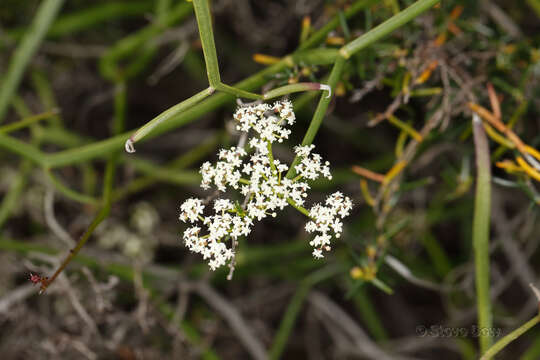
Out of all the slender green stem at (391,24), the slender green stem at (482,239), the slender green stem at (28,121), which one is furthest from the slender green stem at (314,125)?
the slender green stem at (28,121)

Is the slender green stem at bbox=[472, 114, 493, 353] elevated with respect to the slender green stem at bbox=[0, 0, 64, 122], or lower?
lower

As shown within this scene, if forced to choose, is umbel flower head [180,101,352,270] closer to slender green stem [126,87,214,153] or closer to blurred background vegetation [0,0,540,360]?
slender green stem [126,87,214,153]

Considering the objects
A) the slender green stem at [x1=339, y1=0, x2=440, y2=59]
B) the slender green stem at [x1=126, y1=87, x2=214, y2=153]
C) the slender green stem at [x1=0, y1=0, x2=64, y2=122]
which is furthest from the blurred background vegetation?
the slender green stem at [x1=126, y1=87, x2=214, y2=153]

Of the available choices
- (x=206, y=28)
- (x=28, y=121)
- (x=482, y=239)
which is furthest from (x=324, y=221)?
(x=28, y=121)

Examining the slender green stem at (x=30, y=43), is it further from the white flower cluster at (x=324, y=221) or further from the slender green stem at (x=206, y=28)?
the white flower cluster at (x=324, y=221)

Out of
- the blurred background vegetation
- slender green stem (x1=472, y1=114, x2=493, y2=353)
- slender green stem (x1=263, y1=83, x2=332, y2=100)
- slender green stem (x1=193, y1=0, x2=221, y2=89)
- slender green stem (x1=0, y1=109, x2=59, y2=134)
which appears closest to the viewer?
slender green stem (x1=193, y1=0, x2=221, y2=89)

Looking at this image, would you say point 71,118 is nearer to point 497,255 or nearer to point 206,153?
point 206,153
